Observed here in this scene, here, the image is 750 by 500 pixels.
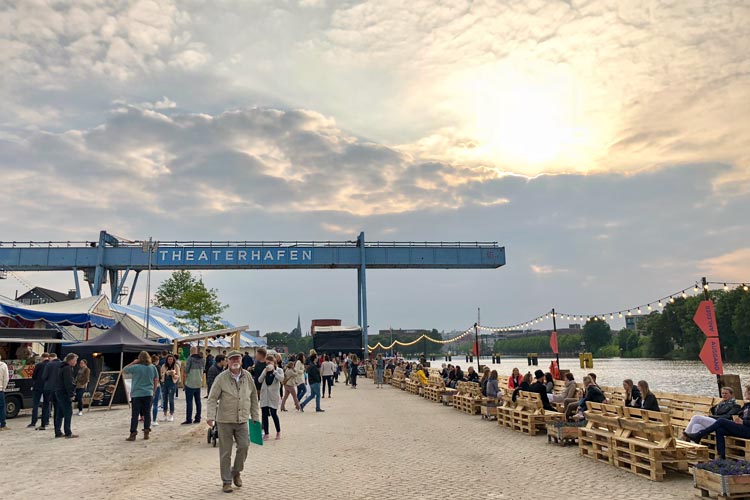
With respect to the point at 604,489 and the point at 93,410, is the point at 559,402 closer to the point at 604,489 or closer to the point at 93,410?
the point at 604,489

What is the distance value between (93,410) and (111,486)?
512 inches

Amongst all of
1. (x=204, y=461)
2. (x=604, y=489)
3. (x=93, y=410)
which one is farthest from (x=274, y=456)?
(x=93, y=410)

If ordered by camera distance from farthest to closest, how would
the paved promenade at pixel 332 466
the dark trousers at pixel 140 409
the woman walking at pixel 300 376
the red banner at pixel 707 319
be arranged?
the red banner at pixel 707 319
the woman walking at pixel 300 376
the dark trousers at pixel 140 409
the paved promenade at pixel 332 466

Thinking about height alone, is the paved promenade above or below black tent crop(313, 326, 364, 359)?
below

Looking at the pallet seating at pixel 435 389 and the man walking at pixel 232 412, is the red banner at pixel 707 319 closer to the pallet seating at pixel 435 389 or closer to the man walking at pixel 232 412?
the pallet seating at pixel 435 389

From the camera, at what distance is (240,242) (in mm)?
48500

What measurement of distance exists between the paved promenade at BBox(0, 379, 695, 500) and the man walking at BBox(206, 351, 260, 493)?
0.45 metres

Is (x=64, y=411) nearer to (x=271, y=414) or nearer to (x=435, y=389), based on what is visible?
(x=271, y=414)

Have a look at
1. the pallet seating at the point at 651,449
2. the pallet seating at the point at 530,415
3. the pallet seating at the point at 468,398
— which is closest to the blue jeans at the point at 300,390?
the pallet seating at the point at 468,398

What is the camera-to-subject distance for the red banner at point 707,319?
60.4ft

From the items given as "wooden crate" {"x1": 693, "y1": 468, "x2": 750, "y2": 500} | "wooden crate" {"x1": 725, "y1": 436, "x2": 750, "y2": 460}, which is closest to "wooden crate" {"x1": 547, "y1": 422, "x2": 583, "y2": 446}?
"wooden crate" {"x1": 725, "y1": 436, "x2": 750, "y2": 460}

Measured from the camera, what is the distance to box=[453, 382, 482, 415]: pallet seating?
58.6 ft

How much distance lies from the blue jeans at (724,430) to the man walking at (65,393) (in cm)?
1277

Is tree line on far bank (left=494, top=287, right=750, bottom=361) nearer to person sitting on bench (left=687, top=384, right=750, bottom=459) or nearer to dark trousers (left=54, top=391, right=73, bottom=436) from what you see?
person sitting on bench (left=687, top=384, right=750, bottom=459)
